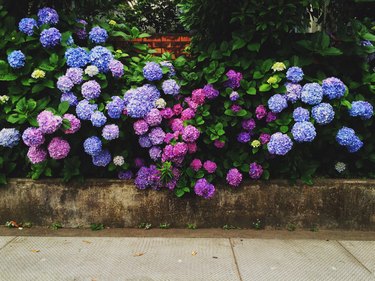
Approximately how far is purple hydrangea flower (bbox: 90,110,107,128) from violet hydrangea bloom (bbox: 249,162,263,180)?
1.50 metres

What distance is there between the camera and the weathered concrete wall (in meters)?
3.88

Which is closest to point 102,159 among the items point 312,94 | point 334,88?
point 312,94

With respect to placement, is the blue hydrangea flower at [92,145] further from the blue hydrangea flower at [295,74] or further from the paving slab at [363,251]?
the paving slab at [363,251]

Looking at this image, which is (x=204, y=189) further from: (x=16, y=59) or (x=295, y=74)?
(x=16, y=59)

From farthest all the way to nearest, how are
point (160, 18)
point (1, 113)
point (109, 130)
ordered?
1. point (160, 18)
2. point (1, 113)
3. point (109, 130)

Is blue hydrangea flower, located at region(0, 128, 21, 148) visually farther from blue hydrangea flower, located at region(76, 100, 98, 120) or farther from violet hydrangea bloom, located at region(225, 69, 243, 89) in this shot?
violet hydrangea bloom, located at region(225, 69, 243, 89)

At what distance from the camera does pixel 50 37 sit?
12.5 feet

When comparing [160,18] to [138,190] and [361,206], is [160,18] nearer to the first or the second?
[138,190]

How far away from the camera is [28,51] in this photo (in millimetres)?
3949

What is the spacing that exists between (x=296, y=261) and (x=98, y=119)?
2.13 metres

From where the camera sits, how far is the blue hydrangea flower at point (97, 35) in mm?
4129

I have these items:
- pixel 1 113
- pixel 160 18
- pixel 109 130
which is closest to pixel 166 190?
pixel 109 130

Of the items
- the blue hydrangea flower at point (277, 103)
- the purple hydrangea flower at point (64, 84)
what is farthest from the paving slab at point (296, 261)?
the purple hydrangea flower at point (64, 84)

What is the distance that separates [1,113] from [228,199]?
2.43 metres
